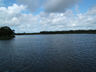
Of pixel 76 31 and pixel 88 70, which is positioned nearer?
pixel 88 70

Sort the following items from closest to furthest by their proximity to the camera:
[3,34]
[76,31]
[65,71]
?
[65,71] < [3,34] < [76,31]

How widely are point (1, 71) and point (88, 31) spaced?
186 metres

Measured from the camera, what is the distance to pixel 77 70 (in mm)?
11094

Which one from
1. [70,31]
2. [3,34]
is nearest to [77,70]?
[3,34]

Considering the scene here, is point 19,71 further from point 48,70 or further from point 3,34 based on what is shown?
point 3,34

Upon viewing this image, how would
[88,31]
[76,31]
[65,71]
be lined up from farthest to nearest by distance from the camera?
[76,31]
[88,31]
[65,71]

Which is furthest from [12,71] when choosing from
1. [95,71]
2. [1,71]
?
[95,71]

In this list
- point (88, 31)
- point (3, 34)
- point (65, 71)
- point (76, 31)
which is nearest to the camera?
point (65, 71)

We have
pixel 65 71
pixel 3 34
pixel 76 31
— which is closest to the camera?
pixel 65 71

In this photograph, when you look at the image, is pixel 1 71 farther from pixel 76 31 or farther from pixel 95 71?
pixel 76 31

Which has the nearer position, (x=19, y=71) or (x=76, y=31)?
(x=19, y=71)

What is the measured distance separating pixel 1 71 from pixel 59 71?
840cm

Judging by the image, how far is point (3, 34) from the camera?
283 ft

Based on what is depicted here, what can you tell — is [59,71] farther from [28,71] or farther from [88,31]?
[88,31]
